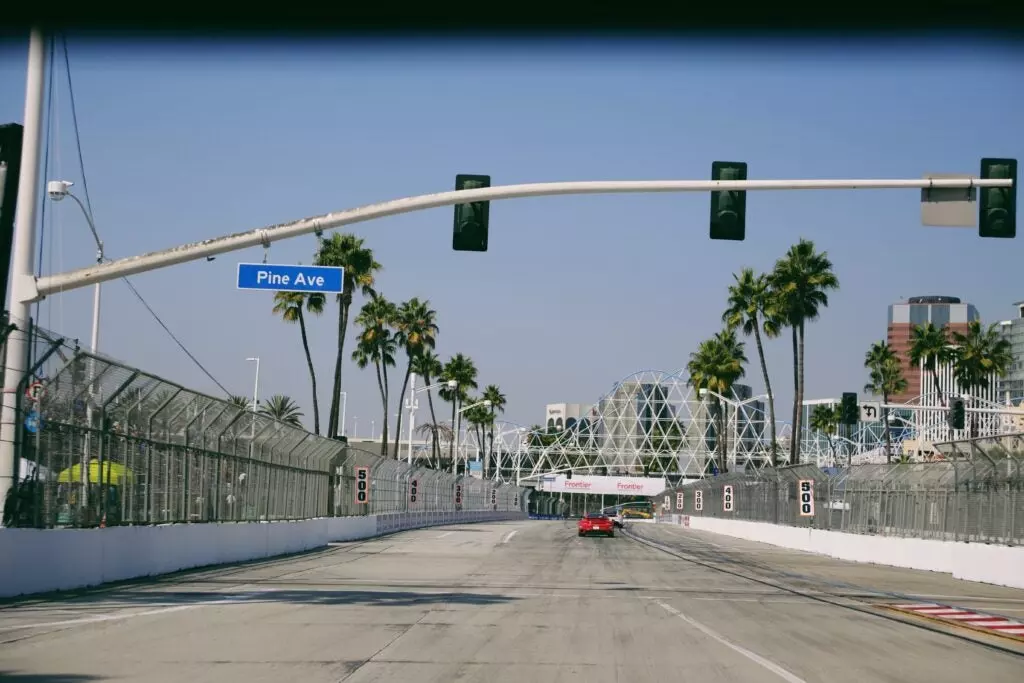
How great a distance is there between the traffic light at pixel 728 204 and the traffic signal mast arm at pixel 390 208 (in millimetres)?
120

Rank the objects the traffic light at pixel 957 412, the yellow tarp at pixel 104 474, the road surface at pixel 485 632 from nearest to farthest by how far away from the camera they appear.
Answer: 1. the road surface at pixel 485 632
2. the yellow tarp at pixel 104 474
3. the traffic light at pixel 957 412

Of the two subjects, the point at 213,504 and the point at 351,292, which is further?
the point at 351,292

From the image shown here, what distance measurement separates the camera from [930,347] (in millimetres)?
82688

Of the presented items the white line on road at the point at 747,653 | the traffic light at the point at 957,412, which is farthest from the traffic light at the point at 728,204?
the traffic light at the point at 957,412

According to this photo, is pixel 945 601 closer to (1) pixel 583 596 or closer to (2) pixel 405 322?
(1) pixel 583 596

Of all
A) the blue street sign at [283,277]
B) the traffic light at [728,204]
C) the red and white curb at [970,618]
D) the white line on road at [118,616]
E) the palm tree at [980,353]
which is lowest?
the red and white curb at [970,618]

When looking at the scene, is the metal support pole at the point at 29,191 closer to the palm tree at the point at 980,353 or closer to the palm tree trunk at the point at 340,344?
the palm tree trunk at the point at 340,344

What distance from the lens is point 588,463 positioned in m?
179

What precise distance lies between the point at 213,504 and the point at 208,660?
50.0ft

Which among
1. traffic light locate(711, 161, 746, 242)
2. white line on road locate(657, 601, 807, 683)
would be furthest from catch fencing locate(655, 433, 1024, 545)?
white line on road locate(657, 601, 807, 683)

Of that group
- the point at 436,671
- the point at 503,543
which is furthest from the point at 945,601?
the point at 503,543


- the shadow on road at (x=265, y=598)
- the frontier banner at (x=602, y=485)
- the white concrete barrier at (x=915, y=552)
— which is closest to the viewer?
the shadow on road at (x=265, y=598)

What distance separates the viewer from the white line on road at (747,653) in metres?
11.6

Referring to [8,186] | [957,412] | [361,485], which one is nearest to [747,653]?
[8,186]
